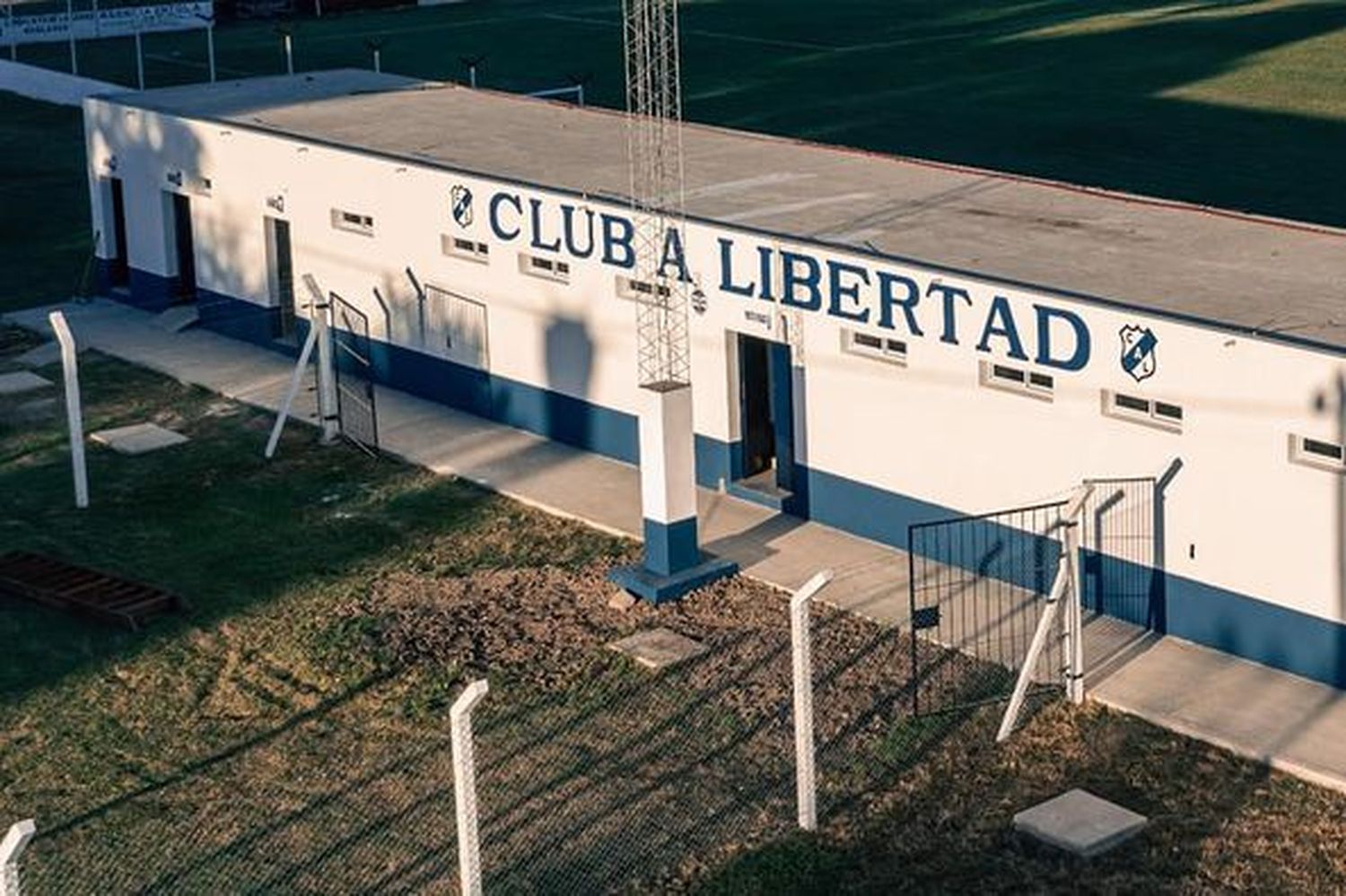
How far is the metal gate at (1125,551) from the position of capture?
23.9 m

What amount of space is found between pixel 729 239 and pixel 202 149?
39.6 feet

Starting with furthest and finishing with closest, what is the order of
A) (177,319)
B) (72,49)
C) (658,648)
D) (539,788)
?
(72,49) → (177,319) → (658,648) → (539,788)

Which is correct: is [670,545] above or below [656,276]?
below

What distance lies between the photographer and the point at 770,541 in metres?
27.2

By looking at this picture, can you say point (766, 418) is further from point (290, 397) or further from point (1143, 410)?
point (290, 397)

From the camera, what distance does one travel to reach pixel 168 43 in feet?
236

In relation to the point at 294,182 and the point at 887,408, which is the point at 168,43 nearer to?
the point at 294,182

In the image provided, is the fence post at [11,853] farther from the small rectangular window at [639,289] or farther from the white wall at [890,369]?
the small rectangular window at [639,289]

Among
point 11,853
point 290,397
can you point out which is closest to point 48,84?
point 290,397

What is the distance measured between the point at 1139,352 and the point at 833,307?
431 centimetres

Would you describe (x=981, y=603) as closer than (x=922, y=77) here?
Yes

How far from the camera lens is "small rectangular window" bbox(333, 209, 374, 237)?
3400 centimetres

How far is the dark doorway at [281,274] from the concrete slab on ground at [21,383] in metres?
3.54

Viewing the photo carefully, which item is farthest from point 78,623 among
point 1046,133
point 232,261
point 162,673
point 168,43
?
point 168,43
